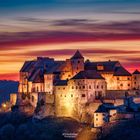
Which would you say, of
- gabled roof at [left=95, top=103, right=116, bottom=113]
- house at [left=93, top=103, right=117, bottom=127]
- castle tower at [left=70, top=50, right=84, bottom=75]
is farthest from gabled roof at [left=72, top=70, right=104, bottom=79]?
house at [left=93, top=103, right=117, bottom=127]

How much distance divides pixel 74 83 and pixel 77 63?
229 inches

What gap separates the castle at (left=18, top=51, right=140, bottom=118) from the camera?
425ft

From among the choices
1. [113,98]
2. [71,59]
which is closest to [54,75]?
[71,59]

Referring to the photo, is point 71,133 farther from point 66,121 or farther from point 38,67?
point 38,67

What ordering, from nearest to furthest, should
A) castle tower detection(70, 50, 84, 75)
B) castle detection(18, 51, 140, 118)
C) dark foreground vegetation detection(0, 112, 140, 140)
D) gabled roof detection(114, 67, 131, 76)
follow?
dark foreground vegetation detection(0, 112, 140, 140) < castle detection(18, 51, 140, 118) < gabled roof detection(114, 67, 131, 76) < castle tower detection(70, 50, 84, 75)

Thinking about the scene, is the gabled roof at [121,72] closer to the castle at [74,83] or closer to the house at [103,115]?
the castle at [74,83]

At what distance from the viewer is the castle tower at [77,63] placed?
135m

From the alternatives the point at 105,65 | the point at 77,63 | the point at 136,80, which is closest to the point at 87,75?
the point at 77,63

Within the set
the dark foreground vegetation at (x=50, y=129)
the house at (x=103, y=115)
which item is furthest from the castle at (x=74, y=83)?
the house at (x=103, y=115)

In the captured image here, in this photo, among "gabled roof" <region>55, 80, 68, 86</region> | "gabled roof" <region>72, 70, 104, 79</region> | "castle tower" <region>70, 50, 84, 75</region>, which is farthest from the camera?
"castle tower" <region>70, 50, 84, 75</region>

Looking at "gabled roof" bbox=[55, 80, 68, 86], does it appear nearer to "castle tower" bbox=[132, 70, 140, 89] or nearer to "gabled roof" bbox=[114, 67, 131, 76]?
"gabled roof" bbox=[114, 67, 131, 76]

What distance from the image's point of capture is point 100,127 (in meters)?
121

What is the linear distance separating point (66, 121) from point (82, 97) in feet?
12.8

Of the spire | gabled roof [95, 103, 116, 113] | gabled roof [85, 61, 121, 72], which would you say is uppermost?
the spire
